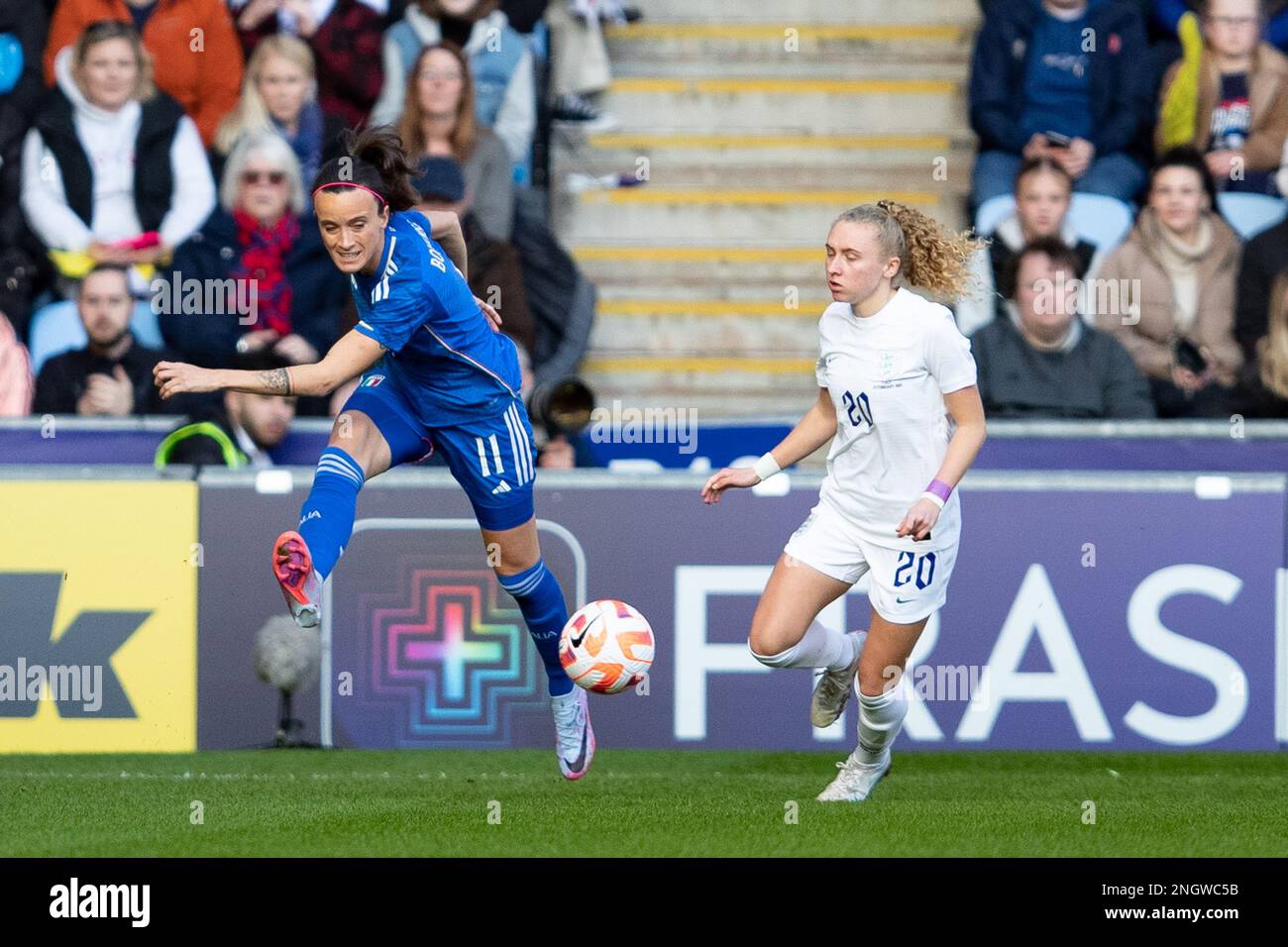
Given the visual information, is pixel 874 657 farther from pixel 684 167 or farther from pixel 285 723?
pixel 684 167

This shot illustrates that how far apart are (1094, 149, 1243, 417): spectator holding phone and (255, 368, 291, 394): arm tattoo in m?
5.83

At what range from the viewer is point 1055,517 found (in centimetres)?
823

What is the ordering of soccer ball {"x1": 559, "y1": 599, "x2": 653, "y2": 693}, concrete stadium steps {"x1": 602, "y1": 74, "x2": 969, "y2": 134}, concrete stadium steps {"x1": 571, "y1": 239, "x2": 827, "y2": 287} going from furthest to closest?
concrete stadium steps {"x1": 602, "y1": 74, "x2": 969, "y2": 134}
concrete stadium steps {"x1": 571, "y1": 239, "x2": 827, "y2": 287}
soccer ball {"x1": 559, "y1": 599, "x2": 653, "y2": 693}

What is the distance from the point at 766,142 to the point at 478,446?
5.87 m

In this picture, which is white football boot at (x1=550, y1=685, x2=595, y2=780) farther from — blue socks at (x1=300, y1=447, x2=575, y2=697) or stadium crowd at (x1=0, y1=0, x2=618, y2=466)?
stadium crowd at (x1=0, y1=0, x2=618, y2=466)

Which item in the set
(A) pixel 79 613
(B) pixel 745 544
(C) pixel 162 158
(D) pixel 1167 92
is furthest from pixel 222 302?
(D) pixel 1167 92

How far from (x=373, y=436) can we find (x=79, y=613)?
2420mm

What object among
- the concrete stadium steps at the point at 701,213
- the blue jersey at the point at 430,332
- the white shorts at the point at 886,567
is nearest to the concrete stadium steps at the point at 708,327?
the concrete stadium steps at the point at 701,213

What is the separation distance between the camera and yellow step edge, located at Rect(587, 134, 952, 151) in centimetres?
1177

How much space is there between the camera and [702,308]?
11.4 meters

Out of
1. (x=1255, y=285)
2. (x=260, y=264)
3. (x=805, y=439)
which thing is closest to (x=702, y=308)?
(x=260, y=264)

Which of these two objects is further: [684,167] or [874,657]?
[684,167]

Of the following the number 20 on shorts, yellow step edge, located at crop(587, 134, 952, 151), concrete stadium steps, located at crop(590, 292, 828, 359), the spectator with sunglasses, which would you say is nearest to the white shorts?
the number 20 on shorts

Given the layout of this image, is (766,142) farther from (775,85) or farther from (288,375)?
(288,375)
